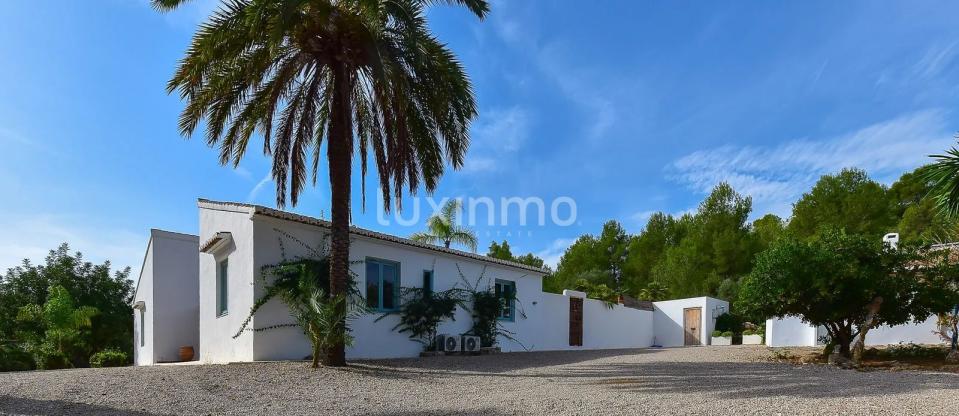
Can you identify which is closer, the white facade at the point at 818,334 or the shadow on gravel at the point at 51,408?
the shadow on gravel at the point at 51,408

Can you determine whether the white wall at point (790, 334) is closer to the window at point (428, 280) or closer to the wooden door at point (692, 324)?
the wooden door at point (692, 324)

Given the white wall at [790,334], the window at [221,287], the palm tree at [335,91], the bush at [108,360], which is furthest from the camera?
the bush at [108,360]

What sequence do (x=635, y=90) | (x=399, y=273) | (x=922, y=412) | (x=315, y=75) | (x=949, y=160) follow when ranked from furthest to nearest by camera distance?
(x=635, y=90)
(x=399, y=273)
(x=949, y=160)
(x=315, y=75)
(x=922, y=412)

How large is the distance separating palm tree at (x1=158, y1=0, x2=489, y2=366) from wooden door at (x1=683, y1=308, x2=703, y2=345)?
18.8 metres

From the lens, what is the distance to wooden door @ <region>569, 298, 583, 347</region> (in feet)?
75.7

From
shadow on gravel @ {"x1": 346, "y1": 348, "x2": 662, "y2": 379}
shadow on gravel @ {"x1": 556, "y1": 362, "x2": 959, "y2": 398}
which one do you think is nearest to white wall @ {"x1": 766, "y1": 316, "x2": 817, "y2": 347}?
shadow on gravel @ {"x1": 556, "y1": 362, "x2": 959, "y2": 398}

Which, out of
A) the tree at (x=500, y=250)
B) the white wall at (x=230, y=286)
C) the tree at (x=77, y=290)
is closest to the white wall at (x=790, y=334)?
the white wall at (x=230, y=286)

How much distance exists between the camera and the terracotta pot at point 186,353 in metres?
17.3

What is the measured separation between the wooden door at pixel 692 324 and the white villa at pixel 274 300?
20.2ft

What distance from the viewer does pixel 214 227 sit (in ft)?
49.2

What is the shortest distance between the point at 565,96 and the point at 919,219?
21446 mm

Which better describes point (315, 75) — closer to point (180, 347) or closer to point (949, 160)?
point (180, 347)

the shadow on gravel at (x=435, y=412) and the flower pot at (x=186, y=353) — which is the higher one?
the shadow on gravel at (x=435, y=412)

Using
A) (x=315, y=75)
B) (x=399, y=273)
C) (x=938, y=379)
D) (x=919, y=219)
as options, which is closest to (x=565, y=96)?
(x=399, y=273)
